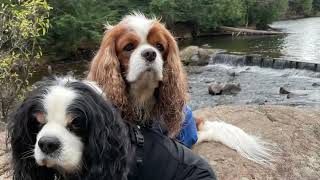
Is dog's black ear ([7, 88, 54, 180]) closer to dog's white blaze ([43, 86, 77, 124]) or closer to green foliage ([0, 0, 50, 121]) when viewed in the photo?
dog's white blaze ([43, 86, 77, 124])

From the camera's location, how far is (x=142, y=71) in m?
3.60

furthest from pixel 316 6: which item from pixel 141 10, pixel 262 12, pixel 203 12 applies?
pixel 141 10

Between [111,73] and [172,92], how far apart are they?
0.49 metres

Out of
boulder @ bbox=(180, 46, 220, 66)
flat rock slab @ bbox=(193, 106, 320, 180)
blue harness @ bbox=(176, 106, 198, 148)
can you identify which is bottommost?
boulder @ bbox=(180, 46, 220, 66)

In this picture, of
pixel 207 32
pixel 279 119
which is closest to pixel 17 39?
pixel 279 119

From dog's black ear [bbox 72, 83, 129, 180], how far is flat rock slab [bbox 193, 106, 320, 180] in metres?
1.80

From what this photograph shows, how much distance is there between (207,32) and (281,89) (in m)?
30.8

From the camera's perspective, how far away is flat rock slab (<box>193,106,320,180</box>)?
174 inches

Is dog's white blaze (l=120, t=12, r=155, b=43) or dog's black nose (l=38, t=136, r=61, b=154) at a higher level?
dog's white blaze (l=120, t=12, r=155, b=43)

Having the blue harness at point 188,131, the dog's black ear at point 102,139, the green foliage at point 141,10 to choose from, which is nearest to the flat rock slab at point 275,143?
the blue harness at point 188,131

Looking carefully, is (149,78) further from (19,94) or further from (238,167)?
(19,94)

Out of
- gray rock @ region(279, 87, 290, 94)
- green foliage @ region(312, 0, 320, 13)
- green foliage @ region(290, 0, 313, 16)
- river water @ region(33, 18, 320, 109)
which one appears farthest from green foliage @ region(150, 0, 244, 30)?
green foliage @ region(312, 0, 320, 13)

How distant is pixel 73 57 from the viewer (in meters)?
28.8

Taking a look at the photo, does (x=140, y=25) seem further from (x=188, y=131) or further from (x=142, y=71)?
(x=188, y=131)
